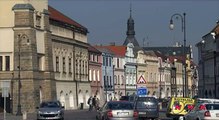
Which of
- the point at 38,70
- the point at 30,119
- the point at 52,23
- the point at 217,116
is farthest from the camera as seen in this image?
the point at 52,23

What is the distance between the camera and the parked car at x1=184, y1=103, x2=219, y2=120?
34281 mm

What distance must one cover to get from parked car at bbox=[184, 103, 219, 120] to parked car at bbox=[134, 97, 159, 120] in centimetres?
1063

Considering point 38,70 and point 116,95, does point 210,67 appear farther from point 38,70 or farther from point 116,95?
point 38,70

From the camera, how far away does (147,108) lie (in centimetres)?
4775

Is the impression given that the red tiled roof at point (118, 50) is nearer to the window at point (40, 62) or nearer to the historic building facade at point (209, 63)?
the historic building facade at point (209, 63)

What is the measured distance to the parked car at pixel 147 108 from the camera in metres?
47.3

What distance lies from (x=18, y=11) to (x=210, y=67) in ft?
153

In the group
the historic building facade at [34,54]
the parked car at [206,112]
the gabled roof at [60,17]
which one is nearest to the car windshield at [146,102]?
the parked car at [206,112]

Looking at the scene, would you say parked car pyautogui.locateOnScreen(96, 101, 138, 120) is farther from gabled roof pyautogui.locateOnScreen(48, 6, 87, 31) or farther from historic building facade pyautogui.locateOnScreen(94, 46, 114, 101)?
historic building facade pyautogui.locateOnScreen(94, 46, 114, 101)

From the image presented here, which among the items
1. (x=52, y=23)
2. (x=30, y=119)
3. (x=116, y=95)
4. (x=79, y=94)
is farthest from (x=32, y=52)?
(x=116, y=95)

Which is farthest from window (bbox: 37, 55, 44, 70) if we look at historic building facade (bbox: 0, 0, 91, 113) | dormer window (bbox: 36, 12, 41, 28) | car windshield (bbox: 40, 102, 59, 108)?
car windshield (bbox: 40, 102, 59, 108)

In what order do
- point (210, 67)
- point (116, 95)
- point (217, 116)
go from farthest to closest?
point (116, 95)
point (210, 67)
point (217, 116)

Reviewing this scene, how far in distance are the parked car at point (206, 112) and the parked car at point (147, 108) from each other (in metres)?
10.6

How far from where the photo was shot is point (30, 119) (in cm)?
5544
